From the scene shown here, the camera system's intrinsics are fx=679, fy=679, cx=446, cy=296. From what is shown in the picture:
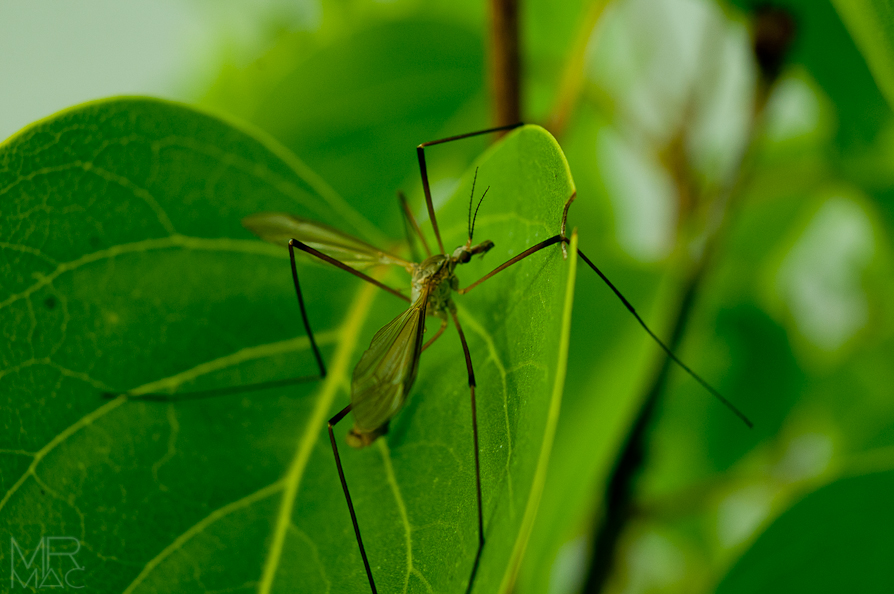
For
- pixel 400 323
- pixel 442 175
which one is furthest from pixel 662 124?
pixel 400 323

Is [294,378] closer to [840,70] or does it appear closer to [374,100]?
[374,100]

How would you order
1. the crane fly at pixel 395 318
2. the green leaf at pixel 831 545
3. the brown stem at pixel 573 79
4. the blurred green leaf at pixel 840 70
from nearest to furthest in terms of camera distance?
the crane fly at pixel 395 318 → the green leaf at pixel 831 545 → the brown stem at pixel 573 79 → the blurred green leaf at pixel 840 70

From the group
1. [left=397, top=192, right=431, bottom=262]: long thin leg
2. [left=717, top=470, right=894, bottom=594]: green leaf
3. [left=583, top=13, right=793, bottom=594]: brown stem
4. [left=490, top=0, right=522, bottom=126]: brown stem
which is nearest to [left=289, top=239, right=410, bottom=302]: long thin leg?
[left=397, top=192, right=431, bottom=262]: long thin leg

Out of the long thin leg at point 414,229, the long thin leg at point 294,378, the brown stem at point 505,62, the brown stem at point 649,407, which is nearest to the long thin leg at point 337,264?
the long thin leg at point 294,378

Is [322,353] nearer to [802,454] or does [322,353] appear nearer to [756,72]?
[756,72]

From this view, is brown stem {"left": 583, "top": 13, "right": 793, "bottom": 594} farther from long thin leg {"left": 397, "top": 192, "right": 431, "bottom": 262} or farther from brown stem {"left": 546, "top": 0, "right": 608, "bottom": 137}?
long thin leg {"left": 397, "top": 192, "right": 431, "bottom": 262}

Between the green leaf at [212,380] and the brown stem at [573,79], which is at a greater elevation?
the brown stem at [573,79]

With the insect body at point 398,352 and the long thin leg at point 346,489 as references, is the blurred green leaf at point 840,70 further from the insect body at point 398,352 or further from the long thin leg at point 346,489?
the long thin leg at point 346,489
